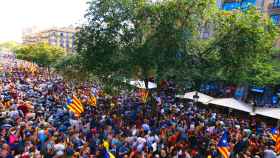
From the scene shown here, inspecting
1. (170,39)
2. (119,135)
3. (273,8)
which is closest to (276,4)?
(273,8)

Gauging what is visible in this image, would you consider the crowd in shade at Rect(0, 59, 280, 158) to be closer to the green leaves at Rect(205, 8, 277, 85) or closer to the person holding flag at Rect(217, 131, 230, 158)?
the person holding flag at Rect(217, 131, 230, 158)

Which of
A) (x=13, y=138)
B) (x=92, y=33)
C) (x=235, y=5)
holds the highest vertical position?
(x=235, y=5)

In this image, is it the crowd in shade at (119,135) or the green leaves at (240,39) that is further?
the green leaves at (240,39)

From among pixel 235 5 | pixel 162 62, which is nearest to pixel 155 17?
pixel 162 62

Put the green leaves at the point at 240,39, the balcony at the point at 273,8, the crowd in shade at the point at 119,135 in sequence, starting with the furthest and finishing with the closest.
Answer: the balcony at the point at 273,8 < the green leaves at the point at 240,39 < the crowd in shade at the point at 119,135

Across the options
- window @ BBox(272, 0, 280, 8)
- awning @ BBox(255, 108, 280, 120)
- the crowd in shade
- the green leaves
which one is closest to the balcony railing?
window @ BBox(272, 0, 280, 8)

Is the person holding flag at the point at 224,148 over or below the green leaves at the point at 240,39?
below

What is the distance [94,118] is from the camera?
1658cm

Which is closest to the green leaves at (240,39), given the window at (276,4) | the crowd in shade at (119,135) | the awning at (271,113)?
the awning at (271,113)

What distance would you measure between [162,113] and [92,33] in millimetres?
6716

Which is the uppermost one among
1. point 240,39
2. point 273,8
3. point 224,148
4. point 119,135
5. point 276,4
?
point 276,4

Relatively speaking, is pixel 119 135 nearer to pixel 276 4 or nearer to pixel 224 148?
pixel 224 148

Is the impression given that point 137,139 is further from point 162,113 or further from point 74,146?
point 162,113

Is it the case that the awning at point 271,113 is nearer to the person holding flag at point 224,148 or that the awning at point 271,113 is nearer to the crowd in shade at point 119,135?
the crowd in shade at point 119,135
